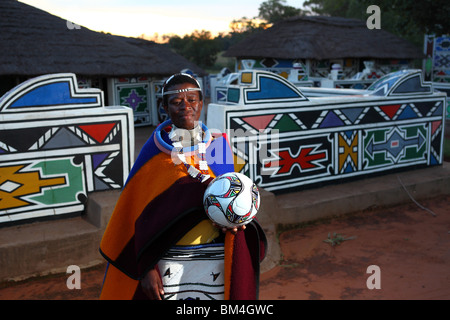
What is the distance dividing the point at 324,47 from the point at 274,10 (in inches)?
768

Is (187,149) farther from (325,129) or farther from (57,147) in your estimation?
(325,129)

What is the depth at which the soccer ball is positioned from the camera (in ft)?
6.74

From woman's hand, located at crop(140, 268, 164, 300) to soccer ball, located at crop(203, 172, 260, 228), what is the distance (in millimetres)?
394

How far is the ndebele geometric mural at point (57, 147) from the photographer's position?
4598mm

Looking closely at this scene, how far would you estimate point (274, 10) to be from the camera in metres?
36.0

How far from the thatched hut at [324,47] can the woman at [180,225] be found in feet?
51.8

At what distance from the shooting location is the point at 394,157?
7.14 metres

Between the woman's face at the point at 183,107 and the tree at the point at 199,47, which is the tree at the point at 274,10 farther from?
the woman's face at the point at 183,107

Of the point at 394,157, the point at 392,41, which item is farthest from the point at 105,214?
the point at 392,41

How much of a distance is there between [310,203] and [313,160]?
2.39 ft

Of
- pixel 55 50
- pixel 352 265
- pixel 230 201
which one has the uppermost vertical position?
pixel 55 50

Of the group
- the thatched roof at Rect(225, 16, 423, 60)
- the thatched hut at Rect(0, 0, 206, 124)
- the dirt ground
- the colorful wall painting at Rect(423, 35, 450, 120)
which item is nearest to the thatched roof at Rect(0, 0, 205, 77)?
the thatched hut at Rect(0, 0, 206, 124)

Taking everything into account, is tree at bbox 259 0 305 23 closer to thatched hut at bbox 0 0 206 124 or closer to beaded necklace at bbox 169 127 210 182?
thatched hut at bbox 0 0 206 124

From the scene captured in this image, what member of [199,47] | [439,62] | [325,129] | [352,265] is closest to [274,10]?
[199,47]
